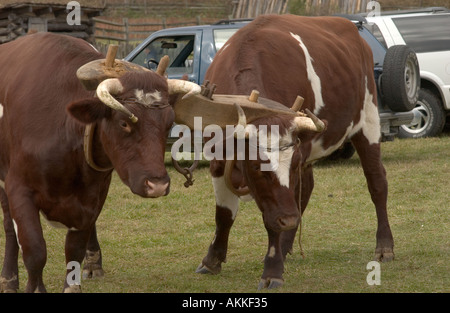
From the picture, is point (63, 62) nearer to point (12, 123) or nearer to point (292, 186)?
point (12, 123)

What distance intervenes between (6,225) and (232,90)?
1.98m

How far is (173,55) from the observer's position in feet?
46.5

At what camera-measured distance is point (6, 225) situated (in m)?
6.77

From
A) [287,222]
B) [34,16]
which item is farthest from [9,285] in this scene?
[34,16]

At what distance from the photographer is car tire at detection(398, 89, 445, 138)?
14852 mm

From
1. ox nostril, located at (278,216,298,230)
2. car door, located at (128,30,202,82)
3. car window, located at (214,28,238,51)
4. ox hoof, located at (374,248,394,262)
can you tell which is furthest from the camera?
car window, located at (214,28,238,51)

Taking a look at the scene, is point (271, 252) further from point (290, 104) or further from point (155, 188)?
point (155, 188)

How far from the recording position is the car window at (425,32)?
14703 mm

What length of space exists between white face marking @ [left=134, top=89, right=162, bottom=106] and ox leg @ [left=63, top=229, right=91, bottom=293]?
1.23 meters

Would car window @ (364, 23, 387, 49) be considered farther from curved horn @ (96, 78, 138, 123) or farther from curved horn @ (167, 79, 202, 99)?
curved horn @ (96, 78, 138, 123)

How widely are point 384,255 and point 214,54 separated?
6.12 m

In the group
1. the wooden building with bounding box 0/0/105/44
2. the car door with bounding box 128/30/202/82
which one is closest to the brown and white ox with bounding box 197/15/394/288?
the car door with bounding box 128/30/202/82

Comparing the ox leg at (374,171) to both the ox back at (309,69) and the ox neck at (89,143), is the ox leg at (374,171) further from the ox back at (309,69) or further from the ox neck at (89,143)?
the ox neck at (89,143)
